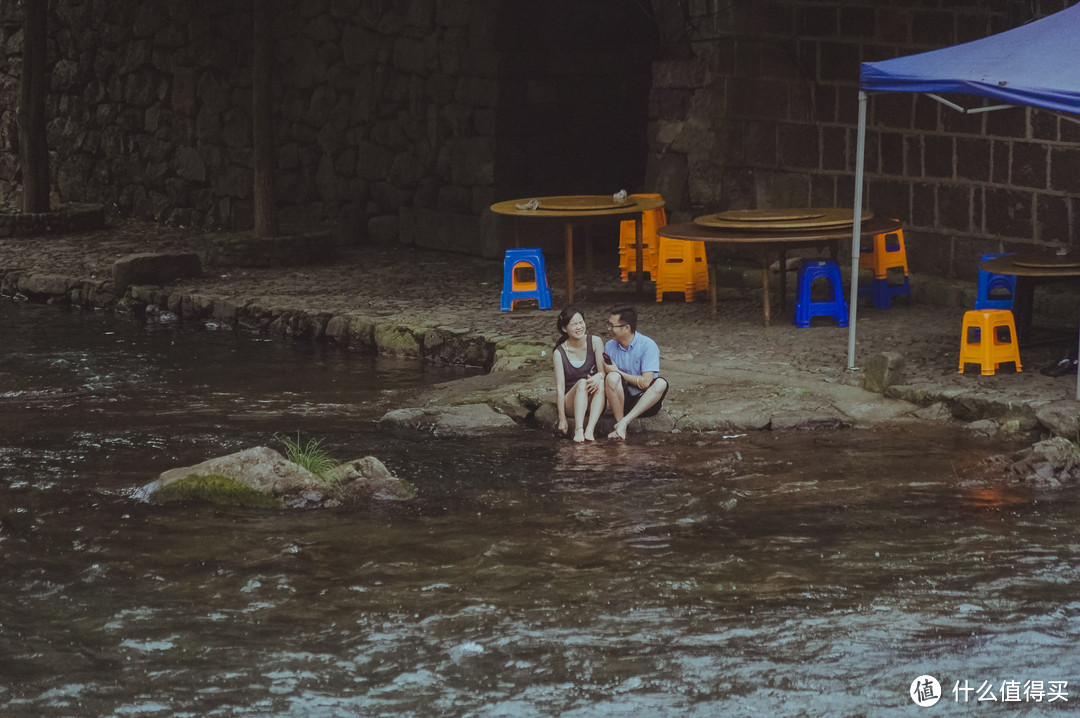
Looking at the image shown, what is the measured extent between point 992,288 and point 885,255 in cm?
132

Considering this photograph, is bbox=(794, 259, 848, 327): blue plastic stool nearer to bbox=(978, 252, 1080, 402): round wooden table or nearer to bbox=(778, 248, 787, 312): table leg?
bbox=(778, 248, 787, 312): table leg

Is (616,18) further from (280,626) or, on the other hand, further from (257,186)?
(280,626)

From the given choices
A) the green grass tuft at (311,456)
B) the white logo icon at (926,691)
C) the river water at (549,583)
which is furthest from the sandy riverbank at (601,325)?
the white logo icon at (926,691)

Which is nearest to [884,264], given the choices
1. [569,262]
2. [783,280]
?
[783,280]

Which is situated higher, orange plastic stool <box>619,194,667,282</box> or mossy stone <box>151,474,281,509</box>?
orange plastic stool <box>619,194,667,282</box>

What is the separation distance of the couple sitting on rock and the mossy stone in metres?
1.93

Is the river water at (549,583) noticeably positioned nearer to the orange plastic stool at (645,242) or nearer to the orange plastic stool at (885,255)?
the orange plastic stool at (885,255)

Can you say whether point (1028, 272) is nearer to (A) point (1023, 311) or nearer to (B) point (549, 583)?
(A) point (1023, 311)

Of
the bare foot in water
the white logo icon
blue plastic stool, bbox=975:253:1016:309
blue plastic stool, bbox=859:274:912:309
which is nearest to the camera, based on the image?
the white logo icon

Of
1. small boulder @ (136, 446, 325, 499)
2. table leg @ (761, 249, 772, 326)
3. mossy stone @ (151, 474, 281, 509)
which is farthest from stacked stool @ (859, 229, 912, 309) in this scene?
mossy stone @ (151, 474, 281, 509)

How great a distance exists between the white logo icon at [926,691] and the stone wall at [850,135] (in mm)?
6354

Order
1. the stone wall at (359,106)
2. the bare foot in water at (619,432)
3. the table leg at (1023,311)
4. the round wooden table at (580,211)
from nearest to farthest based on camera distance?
1. the bare foot in water at (619,432)
2. the table leg at (1023,311)
3. the round wooden table at (580,211)
4. the stone wall at (359,106)

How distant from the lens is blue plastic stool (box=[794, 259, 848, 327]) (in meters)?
10.7

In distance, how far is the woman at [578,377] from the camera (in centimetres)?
833
